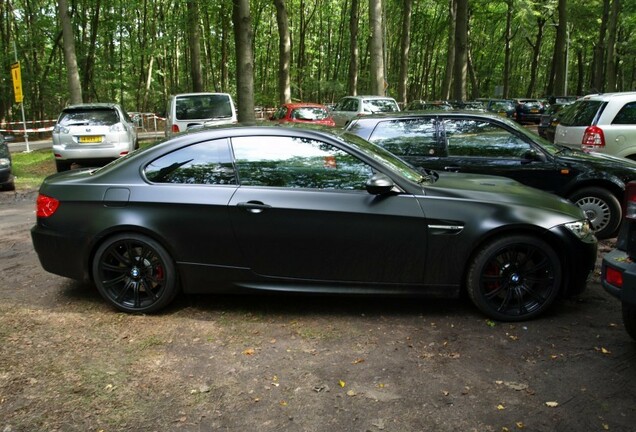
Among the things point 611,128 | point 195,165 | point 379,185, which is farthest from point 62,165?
point 611,128

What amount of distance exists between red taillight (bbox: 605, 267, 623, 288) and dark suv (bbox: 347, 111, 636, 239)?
3205mm

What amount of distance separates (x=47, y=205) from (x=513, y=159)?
523 cm

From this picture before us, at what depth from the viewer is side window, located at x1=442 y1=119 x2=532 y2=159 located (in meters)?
6.66

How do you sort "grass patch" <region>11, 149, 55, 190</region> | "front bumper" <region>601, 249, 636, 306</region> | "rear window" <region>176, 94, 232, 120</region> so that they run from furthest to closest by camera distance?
"rear window" <region>176, 94, 232, 120</region> < "grass patch" <region>11, 149, 55, 190</region> < "front bumper" <region>601, 249, 636, 306</region>

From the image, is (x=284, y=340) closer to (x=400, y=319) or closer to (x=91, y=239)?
(x=400, y=319)

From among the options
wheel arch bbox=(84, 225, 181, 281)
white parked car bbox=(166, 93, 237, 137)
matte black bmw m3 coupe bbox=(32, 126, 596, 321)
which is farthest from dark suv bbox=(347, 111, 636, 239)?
white parked car bbox=(166, 93, 237, 137)

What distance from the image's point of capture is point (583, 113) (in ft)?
29.5

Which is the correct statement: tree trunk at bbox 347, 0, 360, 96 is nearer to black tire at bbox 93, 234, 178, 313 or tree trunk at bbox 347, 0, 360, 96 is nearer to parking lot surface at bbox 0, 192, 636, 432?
parking lot surface at bbox 0, 192, 636, 432

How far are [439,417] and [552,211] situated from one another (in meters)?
2.10

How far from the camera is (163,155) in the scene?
14.9ft

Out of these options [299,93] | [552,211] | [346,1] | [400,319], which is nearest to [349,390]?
[400,319]

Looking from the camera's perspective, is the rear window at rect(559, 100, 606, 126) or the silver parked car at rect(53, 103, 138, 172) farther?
the silver parked car at rect(53, 103, 138, 172)

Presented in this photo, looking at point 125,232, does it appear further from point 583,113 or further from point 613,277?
point 583,113

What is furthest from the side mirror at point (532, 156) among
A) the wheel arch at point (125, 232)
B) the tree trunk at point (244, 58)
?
A: the tree trunk at point (244, 58)
